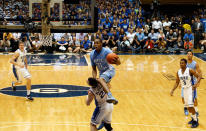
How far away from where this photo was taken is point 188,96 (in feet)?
34.3

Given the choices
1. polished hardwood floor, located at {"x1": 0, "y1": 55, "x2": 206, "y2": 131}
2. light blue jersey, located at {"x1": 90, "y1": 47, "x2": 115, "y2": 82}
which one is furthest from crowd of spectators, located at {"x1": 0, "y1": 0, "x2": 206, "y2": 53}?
light blue jersey, located at {"x1": 90, "y1": 47, "x2": 115, "y2": 82}

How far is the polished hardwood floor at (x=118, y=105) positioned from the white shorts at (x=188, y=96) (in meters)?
0.60

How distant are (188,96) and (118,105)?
121 inches

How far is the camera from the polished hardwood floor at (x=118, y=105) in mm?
10727

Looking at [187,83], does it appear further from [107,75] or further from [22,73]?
[22,73]

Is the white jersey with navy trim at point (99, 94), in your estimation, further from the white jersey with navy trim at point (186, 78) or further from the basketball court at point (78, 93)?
the white jersey with navy trim at point (186, 78)

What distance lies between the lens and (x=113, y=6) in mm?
29656

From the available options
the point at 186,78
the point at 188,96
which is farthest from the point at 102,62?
the point at 188,96

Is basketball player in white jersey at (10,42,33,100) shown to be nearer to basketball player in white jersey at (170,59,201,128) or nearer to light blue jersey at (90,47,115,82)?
light blue jersey at (90,47,115,82)

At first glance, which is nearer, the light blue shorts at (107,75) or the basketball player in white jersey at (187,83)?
the light blue shorts at (107,75)

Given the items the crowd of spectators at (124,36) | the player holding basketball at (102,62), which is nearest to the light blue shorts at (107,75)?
the player holding basketball at (102,62)

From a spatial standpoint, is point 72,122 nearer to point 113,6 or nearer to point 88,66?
point 88,66

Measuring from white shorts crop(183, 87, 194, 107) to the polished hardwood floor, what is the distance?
60cm

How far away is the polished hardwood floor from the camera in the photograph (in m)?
10.7
